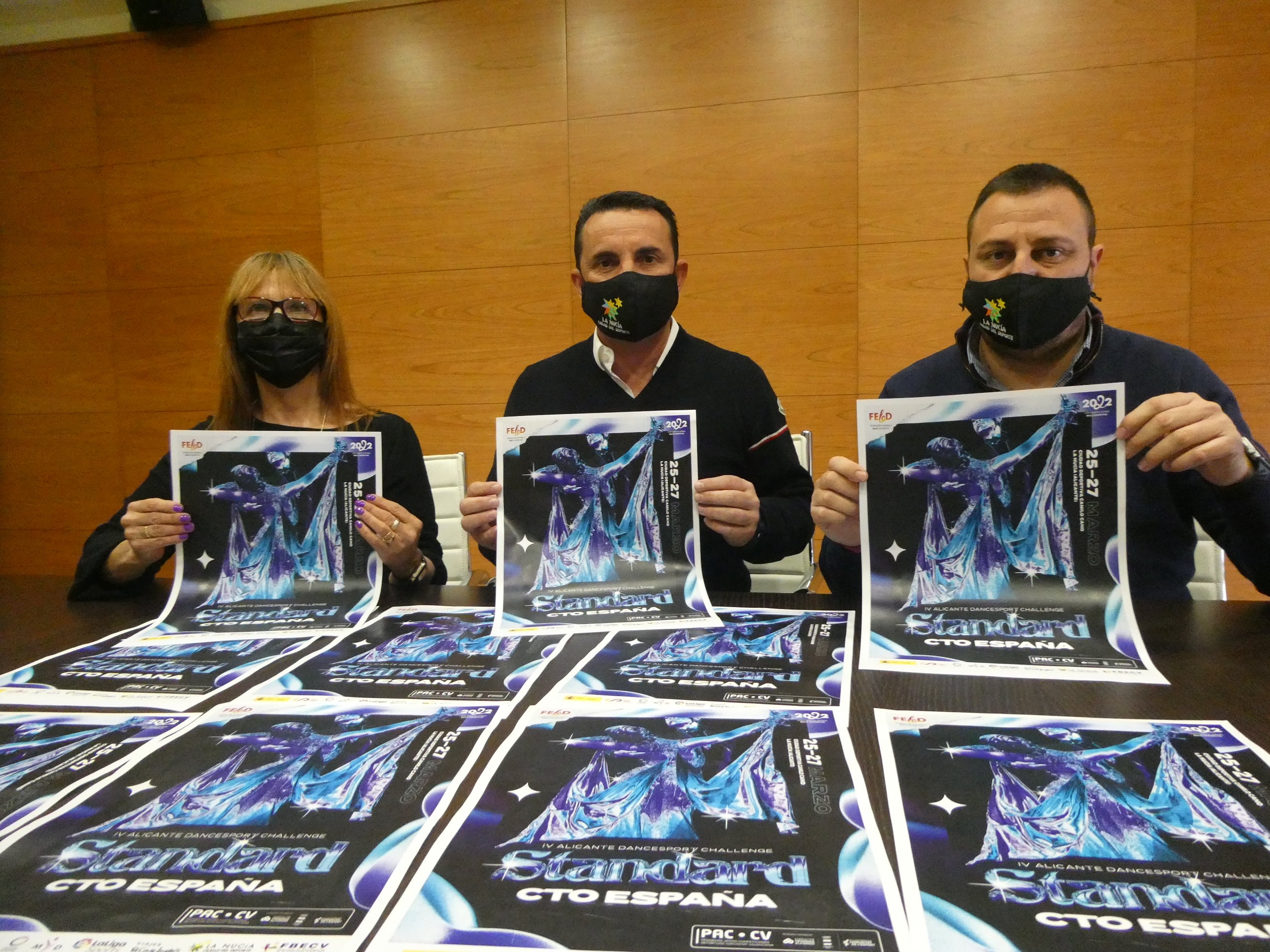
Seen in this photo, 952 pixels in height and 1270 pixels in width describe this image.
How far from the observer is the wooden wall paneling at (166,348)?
10.3 ft

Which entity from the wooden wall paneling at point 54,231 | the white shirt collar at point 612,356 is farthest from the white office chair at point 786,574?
the wooden wall paneling at point 54,231

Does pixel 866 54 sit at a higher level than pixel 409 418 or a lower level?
higher

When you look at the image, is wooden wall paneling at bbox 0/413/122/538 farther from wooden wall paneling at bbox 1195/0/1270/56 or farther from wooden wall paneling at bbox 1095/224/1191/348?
wooden wall paneling at bbox 1195/0/1270/56

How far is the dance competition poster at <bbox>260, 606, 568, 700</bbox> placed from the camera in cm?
78

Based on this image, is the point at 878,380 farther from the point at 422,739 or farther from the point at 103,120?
the point at 103,120

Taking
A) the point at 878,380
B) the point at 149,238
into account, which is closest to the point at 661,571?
the point at 878,380

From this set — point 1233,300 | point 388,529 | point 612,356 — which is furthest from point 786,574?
point 1233,300

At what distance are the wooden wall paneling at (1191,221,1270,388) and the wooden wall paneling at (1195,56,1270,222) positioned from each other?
61 millimetres

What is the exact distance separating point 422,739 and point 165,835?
20cm

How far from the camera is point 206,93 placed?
3.00 metres

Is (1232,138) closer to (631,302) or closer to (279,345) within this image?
(631,302)

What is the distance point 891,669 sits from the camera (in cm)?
80

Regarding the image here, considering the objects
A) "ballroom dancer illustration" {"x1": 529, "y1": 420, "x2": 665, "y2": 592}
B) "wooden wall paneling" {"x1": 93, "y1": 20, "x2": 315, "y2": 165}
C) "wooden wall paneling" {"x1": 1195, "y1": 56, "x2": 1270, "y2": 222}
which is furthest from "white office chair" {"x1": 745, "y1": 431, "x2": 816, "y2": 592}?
"wooden wall paneling" {"x1": 93, "y1": 20, "x2": 315, "y2": 165}

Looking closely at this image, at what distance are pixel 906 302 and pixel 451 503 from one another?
70.7 inches
